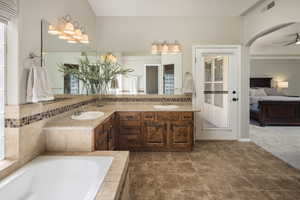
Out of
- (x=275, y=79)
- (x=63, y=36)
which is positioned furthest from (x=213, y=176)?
(x=275, y=79)

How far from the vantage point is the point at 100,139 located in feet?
8.28

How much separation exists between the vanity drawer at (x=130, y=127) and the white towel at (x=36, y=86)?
180 centimetres

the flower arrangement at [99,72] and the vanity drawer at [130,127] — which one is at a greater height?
the flower arrangement at [99,72]

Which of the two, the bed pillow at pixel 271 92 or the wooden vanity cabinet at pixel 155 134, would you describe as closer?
the wooden vanity cabinet at pixel 155 134

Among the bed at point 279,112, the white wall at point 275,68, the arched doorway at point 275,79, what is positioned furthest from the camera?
the white wall at point 275,68

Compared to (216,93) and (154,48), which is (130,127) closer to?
(154,48)

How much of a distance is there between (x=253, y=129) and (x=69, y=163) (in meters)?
5.31

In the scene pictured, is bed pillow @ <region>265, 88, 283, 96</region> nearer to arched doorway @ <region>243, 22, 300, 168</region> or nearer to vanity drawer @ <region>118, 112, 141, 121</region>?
arched doorway @ <region>243, 22, 300, 168</region>

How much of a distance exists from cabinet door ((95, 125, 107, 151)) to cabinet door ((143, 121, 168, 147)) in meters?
1.07

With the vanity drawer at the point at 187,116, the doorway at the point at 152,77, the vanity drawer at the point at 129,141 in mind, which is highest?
the doorway at the point at 152,77

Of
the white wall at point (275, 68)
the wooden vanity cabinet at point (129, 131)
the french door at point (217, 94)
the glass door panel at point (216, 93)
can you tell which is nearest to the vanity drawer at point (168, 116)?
the wooden vanity cabinet at point (129, 131)

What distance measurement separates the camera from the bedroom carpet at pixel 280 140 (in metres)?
3.62

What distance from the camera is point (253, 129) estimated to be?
577 cm

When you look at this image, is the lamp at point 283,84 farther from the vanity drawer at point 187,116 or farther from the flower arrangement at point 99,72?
the flower arrangement at point 99,72
